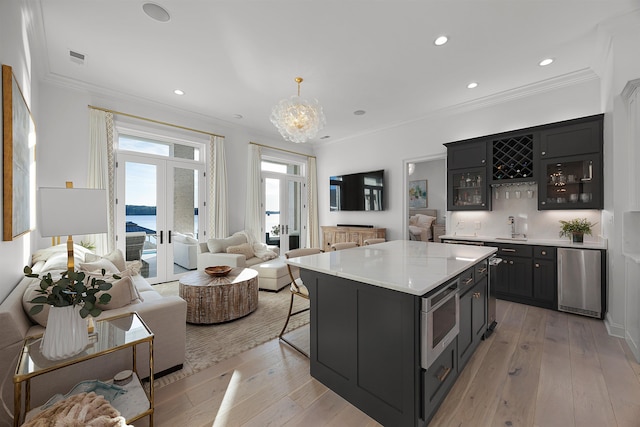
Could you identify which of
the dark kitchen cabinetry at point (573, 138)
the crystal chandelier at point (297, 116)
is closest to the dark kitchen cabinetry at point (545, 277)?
the dark kitchen cabinetry at point (573, 138)

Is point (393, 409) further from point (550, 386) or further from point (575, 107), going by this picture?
point (575, 107)

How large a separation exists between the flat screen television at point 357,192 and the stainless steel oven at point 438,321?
4209 mm

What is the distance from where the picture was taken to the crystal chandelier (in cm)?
334

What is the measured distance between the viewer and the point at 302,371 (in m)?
2.16

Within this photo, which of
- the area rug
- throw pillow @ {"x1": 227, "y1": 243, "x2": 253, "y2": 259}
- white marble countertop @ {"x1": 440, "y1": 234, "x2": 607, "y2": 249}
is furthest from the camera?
throw pillow @ {"x1": 227, "y1": 243, "x2": 253, "y2": 259}

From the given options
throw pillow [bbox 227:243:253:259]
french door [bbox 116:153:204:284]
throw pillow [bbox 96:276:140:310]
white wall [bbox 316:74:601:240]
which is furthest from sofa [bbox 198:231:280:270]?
white wall [bbox 316:74:601:240]

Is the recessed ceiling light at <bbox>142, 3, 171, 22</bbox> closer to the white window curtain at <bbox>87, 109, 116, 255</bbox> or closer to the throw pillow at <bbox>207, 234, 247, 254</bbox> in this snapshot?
the white window curtain at <bbox>87, 109, 116, 255</bbox>

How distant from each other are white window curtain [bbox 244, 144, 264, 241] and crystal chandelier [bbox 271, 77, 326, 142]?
97.9 inches

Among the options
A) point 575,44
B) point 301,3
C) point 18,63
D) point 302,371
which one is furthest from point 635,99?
point 18,63

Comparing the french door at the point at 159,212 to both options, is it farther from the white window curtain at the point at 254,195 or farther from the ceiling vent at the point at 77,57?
the ceiling vent at the point at 77,57

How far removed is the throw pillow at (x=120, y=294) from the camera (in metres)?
1.91

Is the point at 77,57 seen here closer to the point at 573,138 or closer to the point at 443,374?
the point at 443,374

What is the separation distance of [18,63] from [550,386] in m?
4.89

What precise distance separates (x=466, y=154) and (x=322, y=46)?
9.54 feet
